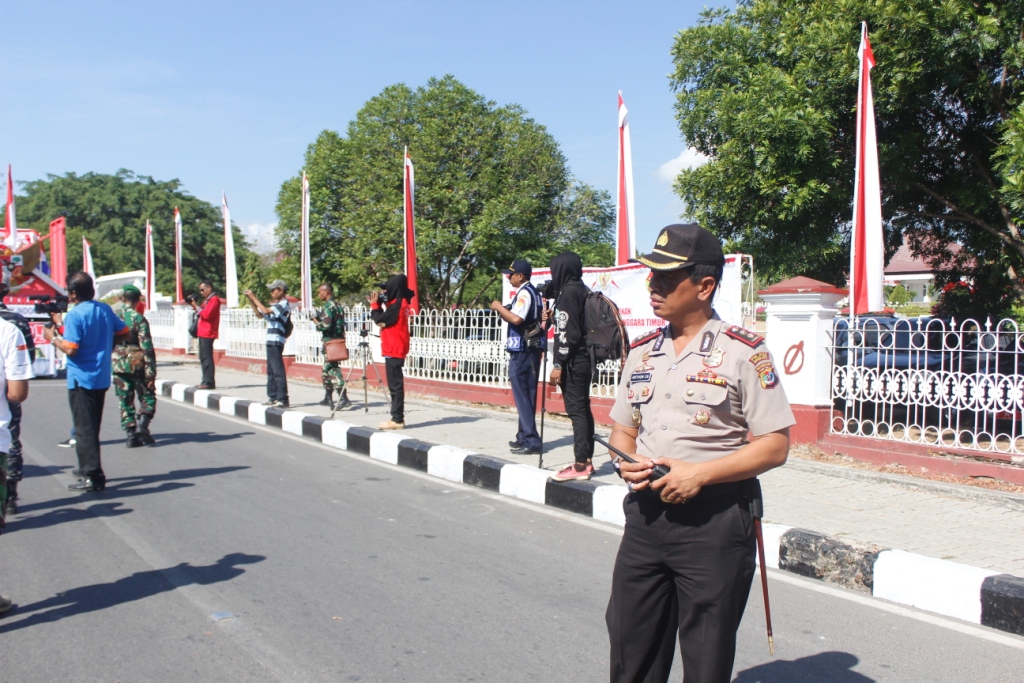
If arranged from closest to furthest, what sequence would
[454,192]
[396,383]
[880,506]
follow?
[880,506] < [396,383] < [454,192]

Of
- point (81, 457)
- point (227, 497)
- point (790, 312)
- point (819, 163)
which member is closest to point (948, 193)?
point (819, 163)

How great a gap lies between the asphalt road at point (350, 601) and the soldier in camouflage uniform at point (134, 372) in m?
1.82

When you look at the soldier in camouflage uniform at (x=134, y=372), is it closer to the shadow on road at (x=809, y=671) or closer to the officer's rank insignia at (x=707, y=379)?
the shadow on road at (x=809, y=671)

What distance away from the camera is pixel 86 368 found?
21.8 feet

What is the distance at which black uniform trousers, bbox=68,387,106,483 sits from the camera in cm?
666

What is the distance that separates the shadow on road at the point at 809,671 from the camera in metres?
3.44

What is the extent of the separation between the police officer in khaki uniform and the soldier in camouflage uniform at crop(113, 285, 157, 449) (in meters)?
7.19

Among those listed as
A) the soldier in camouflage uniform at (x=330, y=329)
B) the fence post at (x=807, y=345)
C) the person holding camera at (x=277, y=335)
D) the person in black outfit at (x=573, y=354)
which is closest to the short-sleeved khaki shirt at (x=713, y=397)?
the person in black outfit at (x=573, y=354)

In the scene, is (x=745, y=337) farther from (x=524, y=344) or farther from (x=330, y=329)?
(x=330, y=329)

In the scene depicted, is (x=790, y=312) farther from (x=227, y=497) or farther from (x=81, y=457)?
(x=81, y=457)

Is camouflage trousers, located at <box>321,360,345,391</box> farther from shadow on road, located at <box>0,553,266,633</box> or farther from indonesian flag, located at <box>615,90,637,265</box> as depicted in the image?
shadow on road, located at <box>0,553,266,633</box>

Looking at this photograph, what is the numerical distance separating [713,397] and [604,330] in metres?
3.94

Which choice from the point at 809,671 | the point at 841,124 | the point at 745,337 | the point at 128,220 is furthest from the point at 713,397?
the point at 128,220

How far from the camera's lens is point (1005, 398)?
666 centimetres
